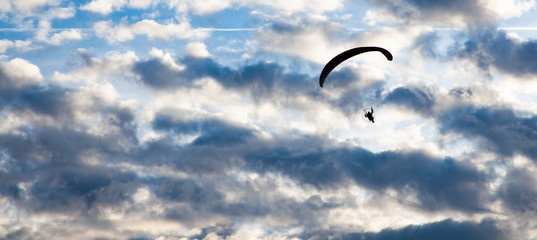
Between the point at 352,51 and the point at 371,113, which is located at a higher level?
the point at 352,51

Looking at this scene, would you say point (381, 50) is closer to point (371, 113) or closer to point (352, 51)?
point (352, 51)

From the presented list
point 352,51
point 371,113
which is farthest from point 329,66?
point 371,113

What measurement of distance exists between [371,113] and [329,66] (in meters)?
9.81

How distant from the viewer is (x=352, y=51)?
69.8 m

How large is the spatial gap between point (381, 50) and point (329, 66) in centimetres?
772

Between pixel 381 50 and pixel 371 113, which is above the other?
pixel 381 50

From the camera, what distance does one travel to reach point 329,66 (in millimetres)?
70562

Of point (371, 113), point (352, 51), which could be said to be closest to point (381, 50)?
point (352, 51)

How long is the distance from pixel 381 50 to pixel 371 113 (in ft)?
31.2

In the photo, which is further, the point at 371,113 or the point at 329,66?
the point at 329,66

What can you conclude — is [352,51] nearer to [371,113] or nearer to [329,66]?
[329,66]

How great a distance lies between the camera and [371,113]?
6600cm

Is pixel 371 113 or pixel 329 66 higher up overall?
pixel 329 66
